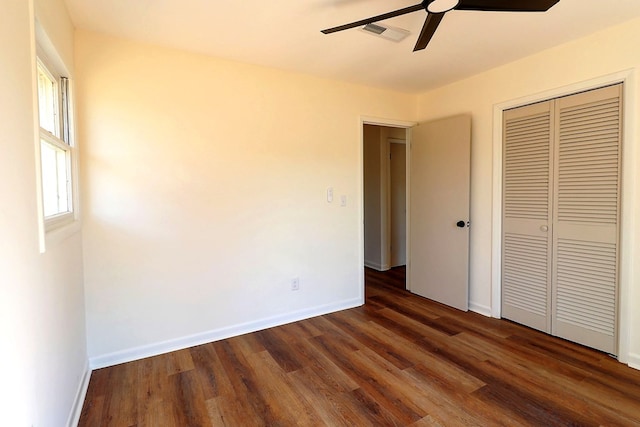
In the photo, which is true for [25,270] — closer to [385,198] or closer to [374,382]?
[374,382]

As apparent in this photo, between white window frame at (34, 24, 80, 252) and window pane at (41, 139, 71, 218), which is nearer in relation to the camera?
white window frame at (34, 24, 80, 252)

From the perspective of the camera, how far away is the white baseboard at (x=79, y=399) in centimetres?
167

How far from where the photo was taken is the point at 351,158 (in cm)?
331

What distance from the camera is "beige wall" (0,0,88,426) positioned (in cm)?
98

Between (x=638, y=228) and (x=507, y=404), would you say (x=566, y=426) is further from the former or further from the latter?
(x=638, y=228)

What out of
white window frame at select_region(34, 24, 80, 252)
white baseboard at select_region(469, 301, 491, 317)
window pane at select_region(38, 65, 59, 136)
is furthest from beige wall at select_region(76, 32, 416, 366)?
white baseboard at select_region(469, 301, 491, 317)

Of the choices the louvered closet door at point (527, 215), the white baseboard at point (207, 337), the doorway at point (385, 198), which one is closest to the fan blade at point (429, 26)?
the louvered closet door at point (527, 215)

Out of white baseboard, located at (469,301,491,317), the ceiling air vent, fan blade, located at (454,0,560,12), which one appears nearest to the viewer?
fan blade, located at (454,0,560,12)

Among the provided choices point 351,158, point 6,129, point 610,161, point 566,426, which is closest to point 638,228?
point 610,161

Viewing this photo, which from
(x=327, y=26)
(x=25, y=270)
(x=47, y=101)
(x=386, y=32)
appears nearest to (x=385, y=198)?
(x=386, y=32)

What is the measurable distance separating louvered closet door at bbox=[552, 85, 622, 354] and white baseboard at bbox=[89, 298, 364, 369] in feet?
6.25

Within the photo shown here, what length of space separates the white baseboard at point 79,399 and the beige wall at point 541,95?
3332mm

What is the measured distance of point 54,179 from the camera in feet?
6.08

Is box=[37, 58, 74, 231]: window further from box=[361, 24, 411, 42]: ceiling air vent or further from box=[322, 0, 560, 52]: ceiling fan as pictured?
box=[361, 24, 411, 42]: ceiling air vent
